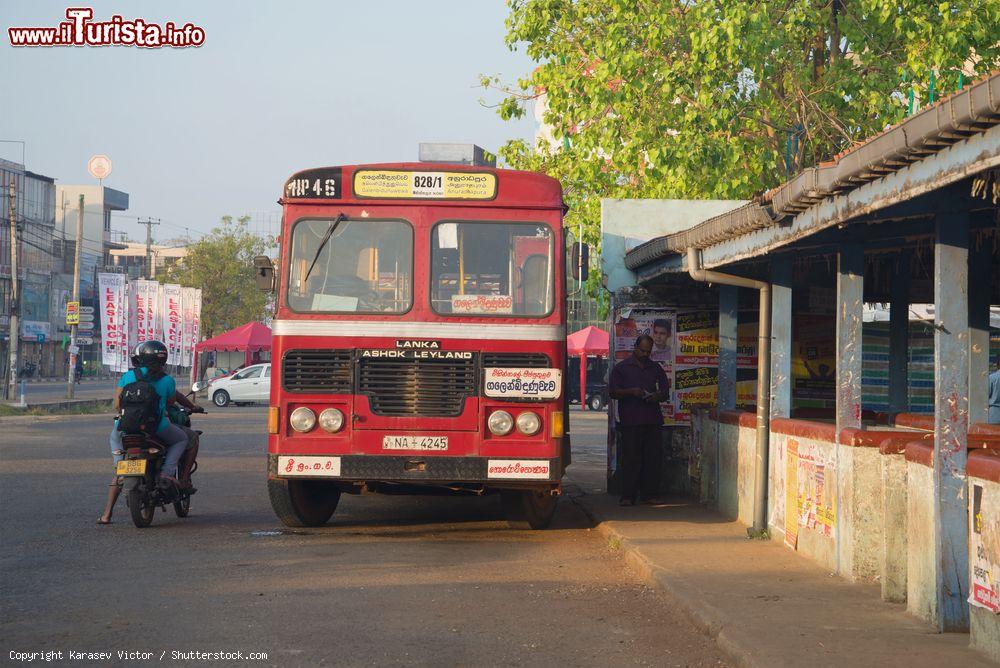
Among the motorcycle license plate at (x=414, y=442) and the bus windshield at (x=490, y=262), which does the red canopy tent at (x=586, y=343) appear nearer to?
the bus windshield at (x=490, y=262)

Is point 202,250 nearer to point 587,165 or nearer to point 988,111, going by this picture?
point 587,165

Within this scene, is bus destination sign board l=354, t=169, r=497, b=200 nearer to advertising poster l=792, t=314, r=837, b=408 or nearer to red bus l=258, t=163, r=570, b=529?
red bus l=258, t=163, r=570, b=529

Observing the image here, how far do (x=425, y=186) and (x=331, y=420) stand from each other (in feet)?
7.64

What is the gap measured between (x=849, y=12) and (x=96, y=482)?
13591 mm

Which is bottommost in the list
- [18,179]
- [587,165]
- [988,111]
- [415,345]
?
[415,345]

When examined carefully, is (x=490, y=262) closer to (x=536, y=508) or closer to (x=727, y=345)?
(x=536, y=508)

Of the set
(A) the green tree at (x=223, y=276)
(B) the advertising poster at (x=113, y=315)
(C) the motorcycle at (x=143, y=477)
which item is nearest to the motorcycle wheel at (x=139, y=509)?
(C) the motorcycle at (x=143, y=477)

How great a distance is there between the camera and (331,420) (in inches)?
453

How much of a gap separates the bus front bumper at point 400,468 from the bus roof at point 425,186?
2.37m

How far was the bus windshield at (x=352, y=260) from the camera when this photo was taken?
11.8m

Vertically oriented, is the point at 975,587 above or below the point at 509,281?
below

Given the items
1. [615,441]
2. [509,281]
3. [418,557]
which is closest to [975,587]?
[418,557]

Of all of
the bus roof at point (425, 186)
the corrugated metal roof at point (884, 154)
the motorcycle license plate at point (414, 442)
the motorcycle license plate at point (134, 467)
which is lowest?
the motorcycle license plate at point (134, 467)

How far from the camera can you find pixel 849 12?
2062 cm
